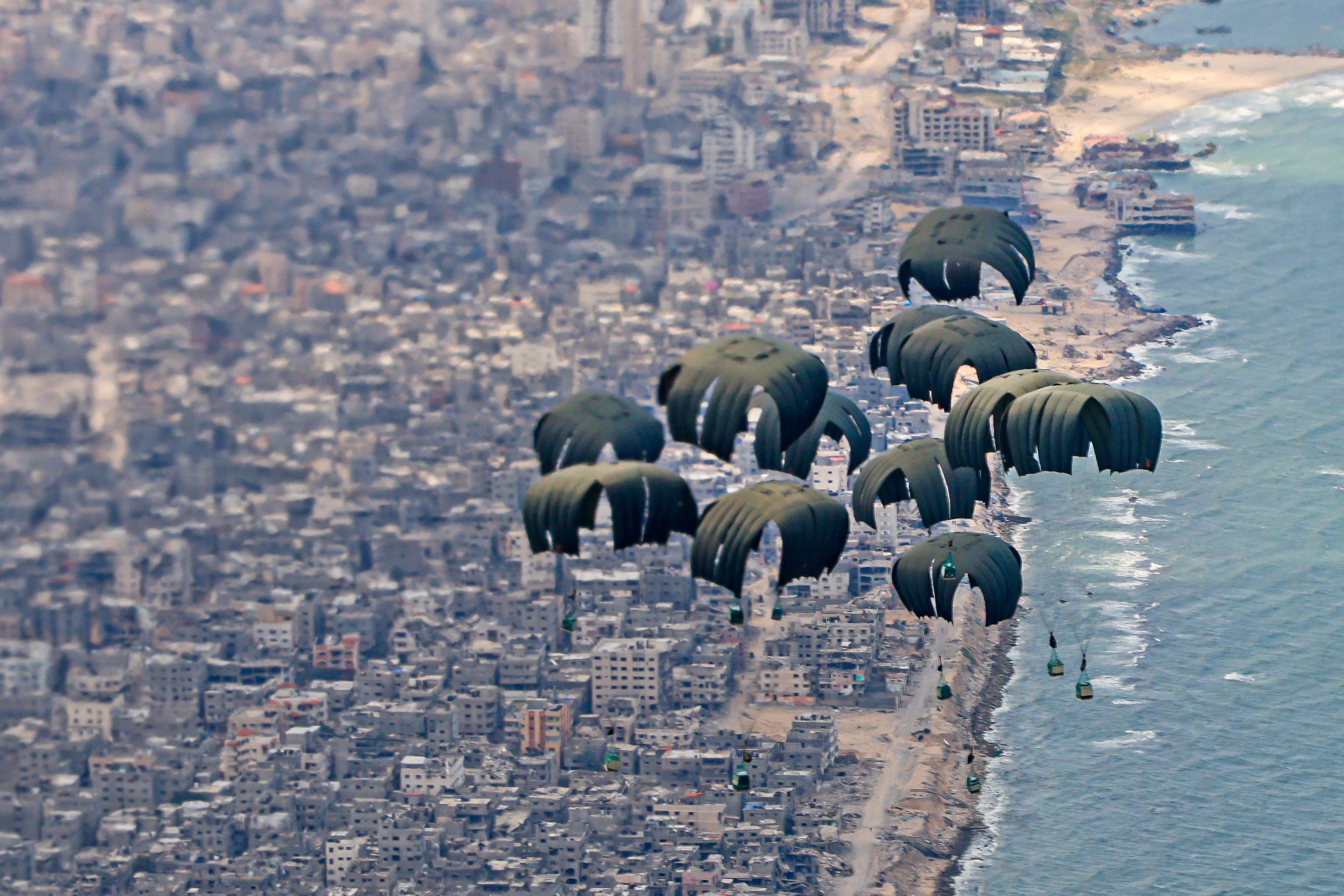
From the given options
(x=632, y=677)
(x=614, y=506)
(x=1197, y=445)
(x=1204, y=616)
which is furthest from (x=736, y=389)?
(x=1197, y=445)

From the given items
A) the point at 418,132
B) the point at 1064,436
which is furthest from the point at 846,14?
the point at 1064,436

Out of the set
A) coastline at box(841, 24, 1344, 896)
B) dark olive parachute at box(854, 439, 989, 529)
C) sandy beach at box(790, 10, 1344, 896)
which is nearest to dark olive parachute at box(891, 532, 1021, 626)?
dark olive parachute at box(854, 439, 989, 529)

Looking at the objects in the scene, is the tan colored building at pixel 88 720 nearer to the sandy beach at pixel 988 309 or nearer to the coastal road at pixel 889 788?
the sandy beach at pixel 988 309

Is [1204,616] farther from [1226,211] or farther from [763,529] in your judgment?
[763,529]

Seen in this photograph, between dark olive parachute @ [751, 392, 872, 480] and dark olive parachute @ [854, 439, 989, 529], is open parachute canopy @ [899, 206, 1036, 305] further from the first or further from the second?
dark olive parachute @ [854, 439, 989, 529]

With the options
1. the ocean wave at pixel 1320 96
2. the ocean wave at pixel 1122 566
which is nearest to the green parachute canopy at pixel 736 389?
the ocean wave at pixel 1122 566

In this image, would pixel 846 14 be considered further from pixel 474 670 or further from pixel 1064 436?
pixel 1064 436
